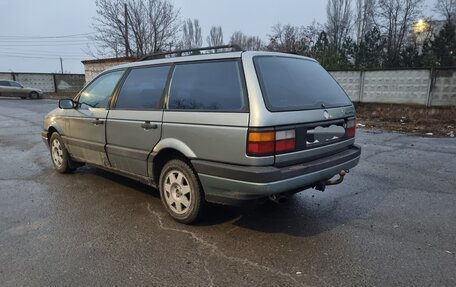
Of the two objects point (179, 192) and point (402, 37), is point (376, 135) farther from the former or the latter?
point (402, 37)

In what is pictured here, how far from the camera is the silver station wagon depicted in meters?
3.05

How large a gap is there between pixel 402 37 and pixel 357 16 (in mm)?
11177

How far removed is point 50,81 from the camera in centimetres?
3212

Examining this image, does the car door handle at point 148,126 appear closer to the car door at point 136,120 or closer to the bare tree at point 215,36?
the car door at point 136,120

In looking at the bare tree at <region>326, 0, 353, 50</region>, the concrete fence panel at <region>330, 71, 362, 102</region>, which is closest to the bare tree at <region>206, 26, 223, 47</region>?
the bare tree at <region>326, 0, 353, 50</region>

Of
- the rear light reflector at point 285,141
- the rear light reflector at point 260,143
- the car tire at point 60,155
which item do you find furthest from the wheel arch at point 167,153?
the car tire at point 60,155

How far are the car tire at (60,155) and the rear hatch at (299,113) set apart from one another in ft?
12.6

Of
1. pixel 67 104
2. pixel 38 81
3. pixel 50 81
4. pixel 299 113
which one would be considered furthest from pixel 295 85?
pixel 38 81

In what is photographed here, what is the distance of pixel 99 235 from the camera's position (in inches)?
138

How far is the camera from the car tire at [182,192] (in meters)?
3.52

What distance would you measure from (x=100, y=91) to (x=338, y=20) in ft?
145

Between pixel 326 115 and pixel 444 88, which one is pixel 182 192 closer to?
pixel 326 115

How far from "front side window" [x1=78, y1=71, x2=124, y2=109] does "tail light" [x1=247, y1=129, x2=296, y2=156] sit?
2.48 meters

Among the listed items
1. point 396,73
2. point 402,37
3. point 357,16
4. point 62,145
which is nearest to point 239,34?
point 357,16
